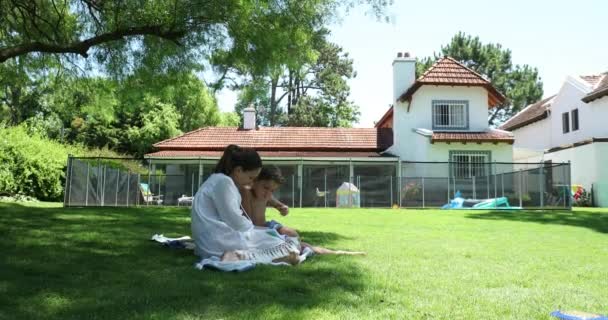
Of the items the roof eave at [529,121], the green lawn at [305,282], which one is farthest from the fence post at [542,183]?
the roof eave at [529,121]

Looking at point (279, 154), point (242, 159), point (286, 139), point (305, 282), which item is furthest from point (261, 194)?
point (286, 139)

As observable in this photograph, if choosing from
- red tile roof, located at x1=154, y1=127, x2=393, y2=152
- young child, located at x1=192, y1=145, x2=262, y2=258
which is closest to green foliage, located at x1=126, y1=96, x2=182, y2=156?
red tile roof, located at x1=154, y1=127, x2=393, y2=152

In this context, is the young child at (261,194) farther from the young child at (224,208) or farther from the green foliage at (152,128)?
the green foliage at (152,128)

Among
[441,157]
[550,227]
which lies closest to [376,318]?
[550,227]

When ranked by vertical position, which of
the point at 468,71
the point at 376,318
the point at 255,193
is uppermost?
the point at 468,71

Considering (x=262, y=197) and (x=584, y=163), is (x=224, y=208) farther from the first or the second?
(x=584, y=163)

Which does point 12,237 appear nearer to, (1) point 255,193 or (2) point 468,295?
(1) point 255,193

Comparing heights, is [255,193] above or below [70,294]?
above

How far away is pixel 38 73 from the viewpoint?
14992 mm

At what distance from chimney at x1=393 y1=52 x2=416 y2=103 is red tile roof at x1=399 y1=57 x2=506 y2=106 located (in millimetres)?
878

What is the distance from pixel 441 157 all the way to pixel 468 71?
5217 mm

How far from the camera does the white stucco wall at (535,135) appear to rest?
34344mm

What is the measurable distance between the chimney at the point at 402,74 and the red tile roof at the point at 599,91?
8938 millimetres

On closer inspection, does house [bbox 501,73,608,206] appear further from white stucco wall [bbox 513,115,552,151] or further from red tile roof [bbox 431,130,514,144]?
red tile roof [bbox 431,130,514,144]
